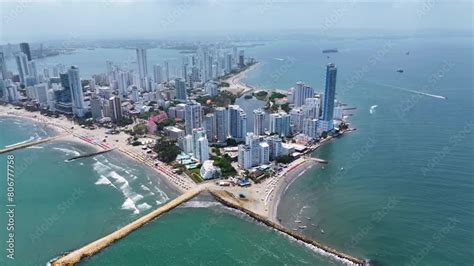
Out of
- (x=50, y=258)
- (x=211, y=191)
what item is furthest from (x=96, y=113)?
(x=50, y=258)

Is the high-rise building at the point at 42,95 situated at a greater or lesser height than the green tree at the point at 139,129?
greater

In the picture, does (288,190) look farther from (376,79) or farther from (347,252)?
(376,79)

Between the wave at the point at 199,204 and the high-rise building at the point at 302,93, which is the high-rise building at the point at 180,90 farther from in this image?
the wave at the point at 199,204

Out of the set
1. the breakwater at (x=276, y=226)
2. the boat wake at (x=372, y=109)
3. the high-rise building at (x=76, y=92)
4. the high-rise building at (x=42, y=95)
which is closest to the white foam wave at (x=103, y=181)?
the breakwater at (x=276, y=226)

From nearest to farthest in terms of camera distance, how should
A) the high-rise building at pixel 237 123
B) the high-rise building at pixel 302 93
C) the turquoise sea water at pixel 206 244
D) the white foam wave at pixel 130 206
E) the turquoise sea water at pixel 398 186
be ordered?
the turquoise sea water at pixel 206 244 → the turquoise sea water at pixel 398 186 → the white foam wave at pixel 130 206 → the high-rise building at pixel 237 123 → the high-rise building at pixel 302 93

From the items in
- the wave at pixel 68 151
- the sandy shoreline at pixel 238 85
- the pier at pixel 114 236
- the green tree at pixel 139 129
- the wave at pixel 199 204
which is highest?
the sandy shoreline at pixel 238 85

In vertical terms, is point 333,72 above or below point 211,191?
above

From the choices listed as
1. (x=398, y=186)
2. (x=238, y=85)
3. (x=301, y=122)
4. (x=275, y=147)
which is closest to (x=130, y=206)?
(x=275, y=147)
